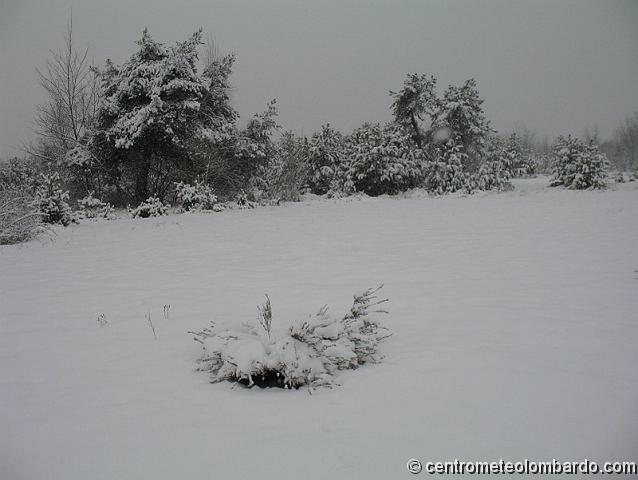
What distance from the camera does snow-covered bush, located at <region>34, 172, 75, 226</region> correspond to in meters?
11.9

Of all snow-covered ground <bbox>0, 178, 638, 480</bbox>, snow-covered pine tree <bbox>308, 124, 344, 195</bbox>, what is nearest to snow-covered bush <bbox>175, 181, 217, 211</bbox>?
snow-covered ground <bbox>0, 178, 638, 480</bbox>

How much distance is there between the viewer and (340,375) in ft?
9.93

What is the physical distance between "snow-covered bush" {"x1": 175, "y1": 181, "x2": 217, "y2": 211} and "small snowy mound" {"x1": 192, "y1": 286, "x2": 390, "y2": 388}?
536 inches

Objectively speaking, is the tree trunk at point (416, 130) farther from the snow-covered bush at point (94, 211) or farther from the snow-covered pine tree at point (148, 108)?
the snow-covered bush at point (94, 211)

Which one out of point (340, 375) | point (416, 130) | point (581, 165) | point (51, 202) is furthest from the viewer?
point (416, 130)

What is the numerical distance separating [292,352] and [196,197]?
564 inches

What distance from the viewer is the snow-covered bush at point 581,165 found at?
19578mm

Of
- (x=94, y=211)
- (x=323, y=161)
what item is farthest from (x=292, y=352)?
(x=323, y=161)

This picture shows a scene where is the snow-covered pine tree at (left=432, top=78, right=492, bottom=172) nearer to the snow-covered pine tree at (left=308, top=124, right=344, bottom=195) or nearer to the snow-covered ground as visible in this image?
the snow-covered pine tree at (left=308, top=124, right=344, bottom=195)

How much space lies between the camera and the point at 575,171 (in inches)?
792

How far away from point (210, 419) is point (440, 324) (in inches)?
98.4

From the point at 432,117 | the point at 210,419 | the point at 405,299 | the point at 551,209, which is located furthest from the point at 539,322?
the point at 432,117

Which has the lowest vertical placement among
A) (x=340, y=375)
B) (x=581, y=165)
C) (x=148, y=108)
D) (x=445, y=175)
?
(x=340, y=375)

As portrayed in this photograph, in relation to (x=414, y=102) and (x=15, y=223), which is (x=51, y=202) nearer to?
(x=15, y=223)
